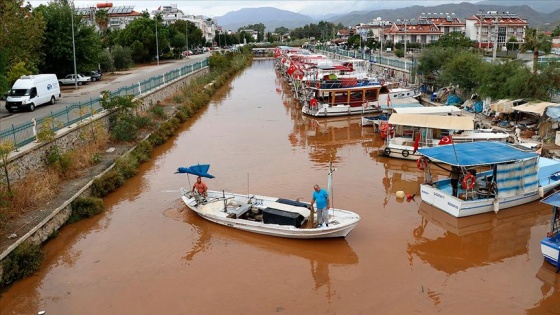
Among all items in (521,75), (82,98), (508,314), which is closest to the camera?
(508,314)

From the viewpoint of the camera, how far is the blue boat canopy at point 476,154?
14406 mm

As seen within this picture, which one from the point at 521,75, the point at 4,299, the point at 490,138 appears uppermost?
the point at 521,75

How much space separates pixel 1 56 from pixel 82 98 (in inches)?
241

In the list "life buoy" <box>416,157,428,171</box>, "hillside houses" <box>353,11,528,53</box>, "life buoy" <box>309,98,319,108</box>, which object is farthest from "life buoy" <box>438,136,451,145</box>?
"hillside houses" <box>353,11,528,53</box>

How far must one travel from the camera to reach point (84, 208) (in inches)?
615

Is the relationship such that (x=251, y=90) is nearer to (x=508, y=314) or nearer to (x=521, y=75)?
(x=521, y=75)

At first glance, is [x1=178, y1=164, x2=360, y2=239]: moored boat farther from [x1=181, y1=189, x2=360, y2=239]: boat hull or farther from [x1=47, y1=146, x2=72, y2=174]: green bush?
[x1=47, y1=146, x2=72, y2=174]: green bush

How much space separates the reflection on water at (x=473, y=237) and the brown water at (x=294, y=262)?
0.17 feet

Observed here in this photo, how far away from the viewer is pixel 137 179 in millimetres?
19781

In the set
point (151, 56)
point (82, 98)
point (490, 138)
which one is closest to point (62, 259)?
point (490, 138)

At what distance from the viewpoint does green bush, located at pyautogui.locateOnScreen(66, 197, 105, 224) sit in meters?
15.4

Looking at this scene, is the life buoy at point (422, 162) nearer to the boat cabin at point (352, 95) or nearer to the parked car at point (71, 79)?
the boat cabin at point (352, 95)

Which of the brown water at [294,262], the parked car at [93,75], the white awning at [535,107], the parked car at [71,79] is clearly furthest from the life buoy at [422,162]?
the parked car at [93,75]

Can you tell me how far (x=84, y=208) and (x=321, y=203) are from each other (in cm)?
808
